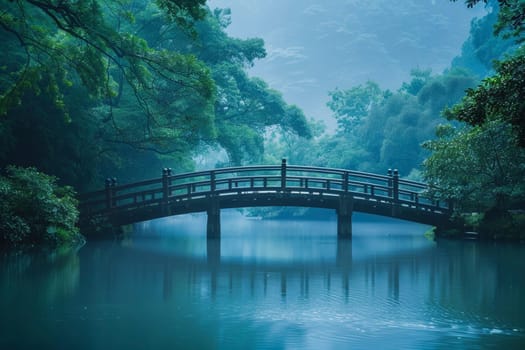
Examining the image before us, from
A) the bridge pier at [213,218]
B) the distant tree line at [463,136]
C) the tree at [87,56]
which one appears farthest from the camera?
the bridge pier at [213,218]

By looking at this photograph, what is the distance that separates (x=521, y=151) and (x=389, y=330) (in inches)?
564

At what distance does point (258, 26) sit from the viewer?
474ft

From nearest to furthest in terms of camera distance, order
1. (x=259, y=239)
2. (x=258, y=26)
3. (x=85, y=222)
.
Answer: (x=85, y=222)
(x=259, y=239)
(x=258, y=26)

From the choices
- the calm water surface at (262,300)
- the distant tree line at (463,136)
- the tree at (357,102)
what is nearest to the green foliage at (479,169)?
the distant tree line at (463,136)

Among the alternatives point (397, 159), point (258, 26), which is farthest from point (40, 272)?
point (258, 26)

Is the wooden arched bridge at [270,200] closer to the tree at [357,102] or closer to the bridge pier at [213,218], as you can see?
the bridge pier at [213,218]

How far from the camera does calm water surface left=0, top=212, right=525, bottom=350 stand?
27.6ft

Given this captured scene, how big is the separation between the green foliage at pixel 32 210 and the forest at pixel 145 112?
35mm

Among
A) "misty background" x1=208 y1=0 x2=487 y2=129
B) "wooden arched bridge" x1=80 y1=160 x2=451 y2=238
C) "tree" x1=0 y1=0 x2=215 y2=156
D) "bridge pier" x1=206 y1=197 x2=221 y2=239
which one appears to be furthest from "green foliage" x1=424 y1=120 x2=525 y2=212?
"misty background" x1=208 y1=0 x2=487 y2=129

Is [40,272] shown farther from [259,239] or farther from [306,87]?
[306,87]

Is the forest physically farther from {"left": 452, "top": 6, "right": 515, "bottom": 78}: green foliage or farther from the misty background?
the misty background

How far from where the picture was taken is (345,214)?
25.3m

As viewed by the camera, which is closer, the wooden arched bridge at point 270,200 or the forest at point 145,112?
the forest at point 145,112

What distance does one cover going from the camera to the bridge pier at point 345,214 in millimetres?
24984
